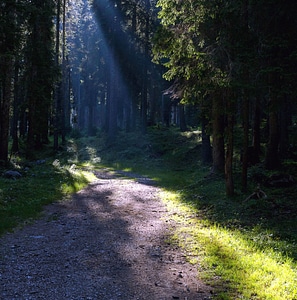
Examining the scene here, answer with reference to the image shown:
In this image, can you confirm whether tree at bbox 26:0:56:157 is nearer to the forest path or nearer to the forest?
the forest

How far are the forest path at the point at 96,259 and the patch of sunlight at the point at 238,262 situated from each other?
0.36m

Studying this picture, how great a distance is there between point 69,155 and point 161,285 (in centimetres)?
2487

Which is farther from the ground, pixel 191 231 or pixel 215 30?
pixel 215 30

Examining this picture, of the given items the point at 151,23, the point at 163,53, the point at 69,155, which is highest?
the point at 151,23

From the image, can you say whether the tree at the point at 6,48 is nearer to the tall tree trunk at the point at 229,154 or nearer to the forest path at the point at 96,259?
the forest path at the point at 96,259

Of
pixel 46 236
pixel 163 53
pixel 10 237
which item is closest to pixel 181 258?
pixel 46 236

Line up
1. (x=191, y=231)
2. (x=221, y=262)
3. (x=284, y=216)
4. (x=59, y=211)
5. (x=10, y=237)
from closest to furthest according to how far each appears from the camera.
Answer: (x=221, y=262) → (x=10, y=237) → (x=191, y=231) → (x=284, y=216) → (x=59, y=211)

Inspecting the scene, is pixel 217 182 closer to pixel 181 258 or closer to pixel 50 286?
pixel 181 258

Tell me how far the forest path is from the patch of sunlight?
0.36 meters

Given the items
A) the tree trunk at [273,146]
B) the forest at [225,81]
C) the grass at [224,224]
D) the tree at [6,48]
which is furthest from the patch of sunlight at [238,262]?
the tree at [6,48]

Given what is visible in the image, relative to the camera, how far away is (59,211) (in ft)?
32.5

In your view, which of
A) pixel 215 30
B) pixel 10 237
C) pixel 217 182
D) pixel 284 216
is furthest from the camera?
pixel 217 182

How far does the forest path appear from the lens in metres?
4.57

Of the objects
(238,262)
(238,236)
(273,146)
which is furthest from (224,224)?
(273,146)
